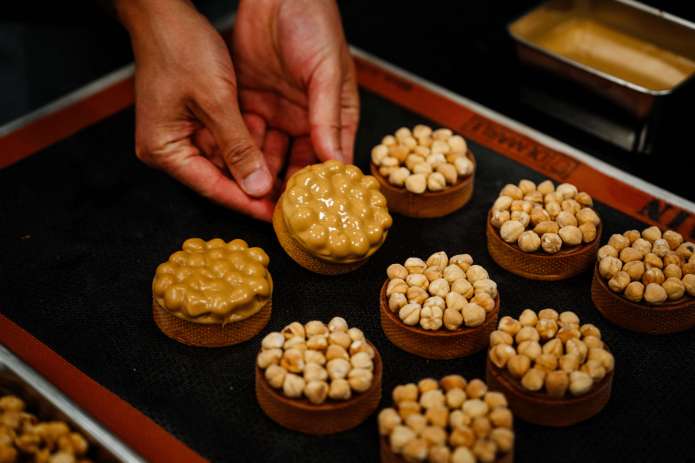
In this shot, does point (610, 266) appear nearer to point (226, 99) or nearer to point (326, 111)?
point (326, 111)

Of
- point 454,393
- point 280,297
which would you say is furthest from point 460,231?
point 454,393

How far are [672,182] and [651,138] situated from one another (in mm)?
157

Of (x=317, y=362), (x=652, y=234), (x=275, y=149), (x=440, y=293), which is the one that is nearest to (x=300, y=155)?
(x=275, y=149)

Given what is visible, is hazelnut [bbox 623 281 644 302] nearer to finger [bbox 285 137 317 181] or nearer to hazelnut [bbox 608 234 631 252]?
hazelnut [bbox 608 234 631 252]

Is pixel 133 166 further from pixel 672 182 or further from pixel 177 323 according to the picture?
pixel 672 182

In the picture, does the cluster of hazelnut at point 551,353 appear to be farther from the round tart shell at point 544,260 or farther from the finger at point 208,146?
the finger at point 208,146

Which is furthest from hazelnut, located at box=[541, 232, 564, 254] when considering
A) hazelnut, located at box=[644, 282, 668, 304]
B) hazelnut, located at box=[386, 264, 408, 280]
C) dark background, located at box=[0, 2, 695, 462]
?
hazelnut, located at box=[386, 264, 408, 280]

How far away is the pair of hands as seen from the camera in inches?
80.7

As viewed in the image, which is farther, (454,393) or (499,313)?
(499,313)

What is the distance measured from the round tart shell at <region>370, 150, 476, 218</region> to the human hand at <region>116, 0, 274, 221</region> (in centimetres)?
29

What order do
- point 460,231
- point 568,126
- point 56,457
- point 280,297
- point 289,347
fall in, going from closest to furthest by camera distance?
point 56,457
point 289,347
point 280,297
point 460,231
point 568,126

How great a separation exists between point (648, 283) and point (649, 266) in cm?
5

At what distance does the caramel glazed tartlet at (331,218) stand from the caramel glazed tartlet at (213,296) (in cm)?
11

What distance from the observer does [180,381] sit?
1761 millimetres
